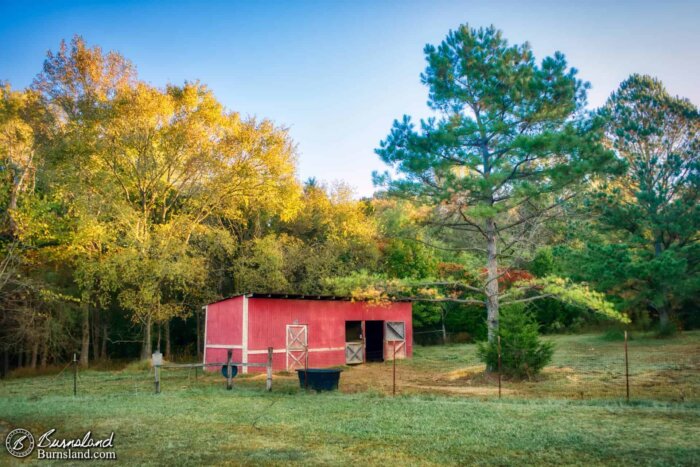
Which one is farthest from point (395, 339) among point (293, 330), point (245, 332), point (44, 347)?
point (44, 347)

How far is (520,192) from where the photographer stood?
15883 millimetres

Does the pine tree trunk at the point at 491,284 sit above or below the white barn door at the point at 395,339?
above

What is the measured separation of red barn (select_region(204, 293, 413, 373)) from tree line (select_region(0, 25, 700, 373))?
7.58 feet

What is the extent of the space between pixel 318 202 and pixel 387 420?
24539 millimetres

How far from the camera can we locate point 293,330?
2064 centimetres

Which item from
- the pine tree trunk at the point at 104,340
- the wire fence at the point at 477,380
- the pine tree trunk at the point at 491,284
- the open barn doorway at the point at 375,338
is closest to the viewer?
the wire fence at the point at 477,380

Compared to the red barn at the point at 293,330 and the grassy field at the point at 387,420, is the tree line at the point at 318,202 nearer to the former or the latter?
the red barn at the point at 293,330

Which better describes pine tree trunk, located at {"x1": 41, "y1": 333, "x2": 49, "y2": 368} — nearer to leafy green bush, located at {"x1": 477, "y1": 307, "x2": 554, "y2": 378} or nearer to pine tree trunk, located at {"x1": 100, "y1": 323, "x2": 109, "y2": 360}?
pine tree trunk, located at {"x1": 100, "y1": 323, "x2": 109, "y2": 360}

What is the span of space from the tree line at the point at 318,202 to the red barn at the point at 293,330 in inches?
91.0

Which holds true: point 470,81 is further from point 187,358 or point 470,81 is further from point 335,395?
point 187,358

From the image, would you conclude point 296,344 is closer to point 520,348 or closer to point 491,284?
point 491,284

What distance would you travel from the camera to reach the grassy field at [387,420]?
684 cm

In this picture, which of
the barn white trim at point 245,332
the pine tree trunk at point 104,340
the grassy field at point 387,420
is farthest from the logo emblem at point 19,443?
the pine tree trunk at point 104,340

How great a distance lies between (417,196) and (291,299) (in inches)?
265
